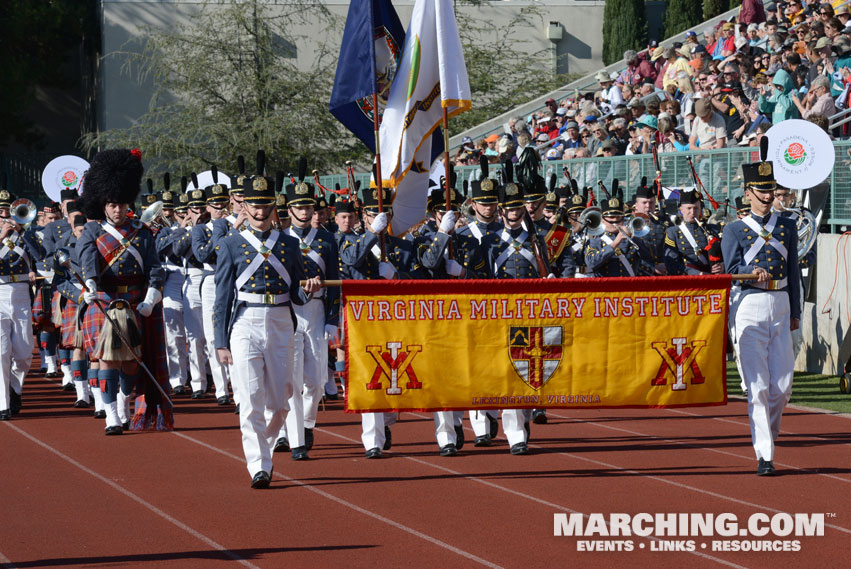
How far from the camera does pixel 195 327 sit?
15.1 metres

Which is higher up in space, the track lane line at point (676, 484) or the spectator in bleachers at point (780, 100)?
the spectator in bleachers at point (780, 100)

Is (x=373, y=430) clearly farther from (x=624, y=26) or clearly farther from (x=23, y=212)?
(x=624, y=26)

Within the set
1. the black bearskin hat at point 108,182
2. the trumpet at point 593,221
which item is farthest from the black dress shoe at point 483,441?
the black bearskin hat at point 108,182

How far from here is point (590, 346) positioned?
9.83 m

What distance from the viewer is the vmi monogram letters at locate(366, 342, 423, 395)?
32.3ft

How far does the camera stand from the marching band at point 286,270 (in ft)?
31.0

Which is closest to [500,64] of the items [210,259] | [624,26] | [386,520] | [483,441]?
[624,26]

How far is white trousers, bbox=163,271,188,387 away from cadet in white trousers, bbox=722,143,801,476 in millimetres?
7360

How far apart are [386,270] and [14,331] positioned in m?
4.72

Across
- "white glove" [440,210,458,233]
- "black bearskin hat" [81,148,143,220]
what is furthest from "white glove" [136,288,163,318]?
"white glove" [440,210,458,233]

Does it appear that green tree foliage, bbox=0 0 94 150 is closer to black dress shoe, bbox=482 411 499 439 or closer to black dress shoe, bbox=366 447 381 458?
black dress shoe, bbox=482 411 499 439

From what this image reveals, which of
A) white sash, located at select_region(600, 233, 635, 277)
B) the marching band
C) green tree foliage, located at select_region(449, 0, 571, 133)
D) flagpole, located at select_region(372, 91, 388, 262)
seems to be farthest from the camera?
green tree foliage, located at select_region(449, 0, 571, 133)

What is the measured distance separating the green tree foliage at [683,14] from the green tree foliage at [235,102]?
9.83 meters

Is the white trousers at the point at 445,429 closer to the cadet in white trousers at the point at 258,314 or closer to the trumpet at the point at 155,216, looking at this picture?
the cadet in white trousers at the point at 258,314
